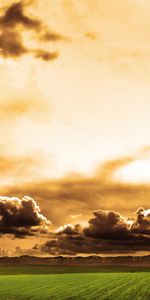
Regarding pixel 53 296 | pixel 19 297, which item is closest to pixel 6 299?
pixel 19 297

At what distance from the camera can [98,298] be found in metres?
44.4

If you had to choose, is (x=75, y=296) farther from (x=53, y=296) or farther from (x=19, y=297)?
(x=19, y=297)

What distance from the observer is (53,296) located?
159 ft

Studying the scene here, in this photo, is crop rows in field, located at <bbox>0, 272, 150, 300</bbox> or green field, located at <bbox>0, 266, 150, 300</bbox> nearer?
crop rows in field, located at <bbox>0, 272, 150, 300</bbox>

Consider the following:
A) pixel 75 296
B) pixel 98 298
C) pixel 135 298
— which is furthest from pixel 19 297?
pixel 135 298

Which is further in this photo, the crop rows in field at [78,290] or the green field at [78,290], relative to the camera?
the green field at [78,290]

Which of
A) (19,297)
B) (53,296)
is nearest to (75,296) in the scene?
(53,296)

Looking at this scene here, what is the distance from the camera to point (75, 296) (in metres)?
47.4

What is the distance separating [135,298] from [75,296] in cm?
714

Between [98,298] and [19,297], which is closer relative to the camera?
[98,298]

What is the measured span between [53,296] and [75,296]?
8.75 feet

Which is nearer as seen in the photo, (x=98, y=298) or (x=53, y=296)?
(x=98, y=298)

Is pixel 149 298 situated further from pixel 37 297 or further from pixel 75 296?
pixel 37 297

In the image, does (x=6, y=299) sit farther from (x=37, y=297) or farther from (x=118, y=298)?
(x=118, y=298)
